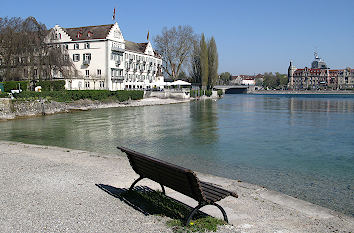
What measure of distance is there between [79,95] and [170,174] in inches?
1795

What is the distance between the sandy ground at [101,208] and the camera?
575cm

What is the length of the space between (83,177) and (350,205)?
6.84 meters

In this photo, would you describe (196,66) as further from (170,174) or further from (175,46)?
(170,174)

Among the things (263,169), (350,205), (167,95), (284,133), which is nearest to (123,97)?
(167,95)

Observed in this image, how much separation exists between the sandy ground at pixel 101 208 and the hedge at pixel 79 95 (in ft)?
106

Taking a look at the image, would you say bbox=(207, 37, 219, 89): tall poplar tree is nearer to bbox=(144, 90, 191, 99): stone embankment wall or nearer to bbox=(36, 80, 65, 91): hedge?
bbox=(144, 90, 191, 99): stone embankment wall

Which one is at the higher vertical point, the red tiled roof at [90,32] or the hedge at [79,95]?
the red tiled roof at [90,32]

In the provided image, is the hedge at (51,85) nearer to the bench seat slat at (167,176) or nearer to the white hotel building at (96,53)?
the white hotel building at (96,53)

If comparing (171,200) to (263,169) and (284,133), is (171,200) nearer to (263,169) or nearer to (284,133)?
(263,169)

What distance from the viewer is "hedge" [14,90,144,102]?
1575 inches

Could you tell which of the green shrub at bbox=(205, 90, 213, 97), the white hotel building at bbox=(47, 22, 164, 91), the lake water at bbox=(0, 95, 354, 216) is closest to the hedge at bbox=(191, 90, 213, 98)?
the green shrub at bbox=(205, 90, 213, 97)

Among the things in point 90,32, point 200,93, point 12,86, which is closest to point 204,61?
point 200,93

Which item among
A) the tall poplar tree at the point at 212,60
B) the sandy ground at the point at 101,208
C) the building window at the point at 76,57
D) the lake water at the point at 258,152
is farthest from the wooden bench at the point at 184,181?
the tall poplar tree at the point at 212,60

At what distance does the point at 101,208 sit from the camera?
656 centimetres
